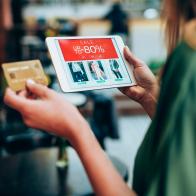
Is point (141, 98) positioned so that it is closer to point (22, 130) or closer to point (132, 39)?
point (22, 130)

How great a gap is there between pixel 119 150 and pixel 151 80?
282 centimetres

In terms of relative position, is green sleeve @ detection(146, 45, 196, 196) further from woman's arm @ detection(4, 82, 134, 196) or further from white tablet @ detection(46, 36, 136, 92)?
white tablet @ detection(46, 36, 136, 92)

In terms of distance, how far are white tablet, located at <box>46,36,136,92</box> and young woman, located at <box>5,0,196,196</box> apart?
212 mm

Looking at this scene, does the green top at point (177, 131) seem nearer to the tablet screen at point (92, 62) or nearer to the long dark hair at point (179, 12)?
the long dark hair at point (179, 12)

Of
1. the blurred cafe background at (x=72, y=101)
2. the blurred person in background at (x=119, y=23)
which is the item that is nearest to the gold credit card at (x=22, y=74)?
the blurred cafe background at (x=72, y=101)

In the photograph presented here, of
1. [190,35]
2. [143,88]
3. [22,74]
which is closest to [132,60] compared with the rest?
[143,88]

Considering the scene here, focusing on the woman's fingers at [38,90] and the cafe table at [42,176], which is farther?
the cafe table at [42,176]

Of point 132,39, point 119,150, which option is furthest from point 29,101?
point 132,39

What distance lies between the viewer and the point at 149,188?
2.19ft

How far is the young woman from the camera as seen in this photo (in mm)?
616

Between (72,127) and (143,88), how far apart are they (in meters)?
0.38

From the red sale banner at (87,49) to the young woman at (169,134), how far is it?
31cm

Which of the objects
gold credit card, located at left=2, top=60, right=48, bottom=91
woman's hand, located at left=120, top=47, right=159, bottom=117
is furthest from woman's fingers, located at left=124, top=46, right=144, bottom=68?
gold credit card, located at left=2, top=60, right=48, bottom=91

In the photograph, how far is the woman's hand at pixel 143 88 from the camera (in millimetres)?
1118
